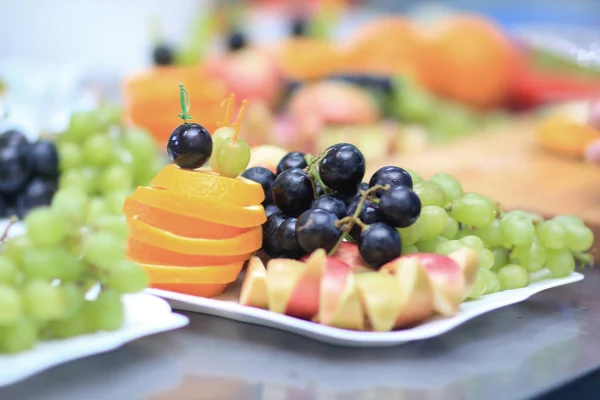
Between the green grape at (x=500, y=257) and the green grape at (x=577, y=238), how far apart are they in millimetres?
80

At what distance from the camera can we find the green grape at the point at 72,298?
0.67m

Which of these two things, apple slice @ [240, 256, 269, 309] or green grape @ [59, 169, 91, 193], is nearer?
apple slice @ [240, 256, 269, 309]

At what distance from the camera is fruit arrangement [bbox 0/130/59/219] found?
120cm

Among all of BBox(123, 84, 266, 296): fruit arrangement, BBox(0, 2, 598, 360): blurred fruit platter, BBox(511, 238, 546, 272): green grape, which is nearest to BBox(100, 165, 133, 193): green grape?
BBox(0, 2, 598, 360): blurred fruit platter

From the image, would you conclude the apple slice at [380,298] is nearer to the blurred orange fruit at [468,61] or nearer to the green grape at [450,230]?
the green grape at [450,230]

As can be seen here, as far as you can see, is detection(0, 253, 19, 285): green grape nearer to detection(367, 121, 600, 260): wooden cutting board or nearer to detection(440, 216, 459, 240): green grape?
detection(440, 216, 459, 240): green grape

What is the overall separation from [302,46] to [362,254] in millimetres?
1552

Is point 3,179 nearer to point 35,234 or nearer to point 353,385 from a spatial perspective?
point 35,234

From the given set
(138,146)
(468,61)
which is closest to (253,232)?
(138,146)

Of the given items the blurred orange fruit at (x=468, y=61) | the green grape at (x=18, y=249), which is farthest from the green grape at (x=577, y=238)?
the blurred orange fruit at (x=468, y=61)

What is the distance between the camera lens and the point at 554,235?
922 millimetres

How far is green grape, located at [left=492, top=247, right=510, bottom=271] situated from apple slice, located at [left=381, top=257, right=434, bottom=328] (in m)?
0.21

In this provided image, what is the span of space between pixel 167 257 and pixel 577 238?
1.71 ft

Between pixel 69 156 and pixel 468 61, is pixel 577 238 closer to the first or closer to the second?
pixel 69 156
